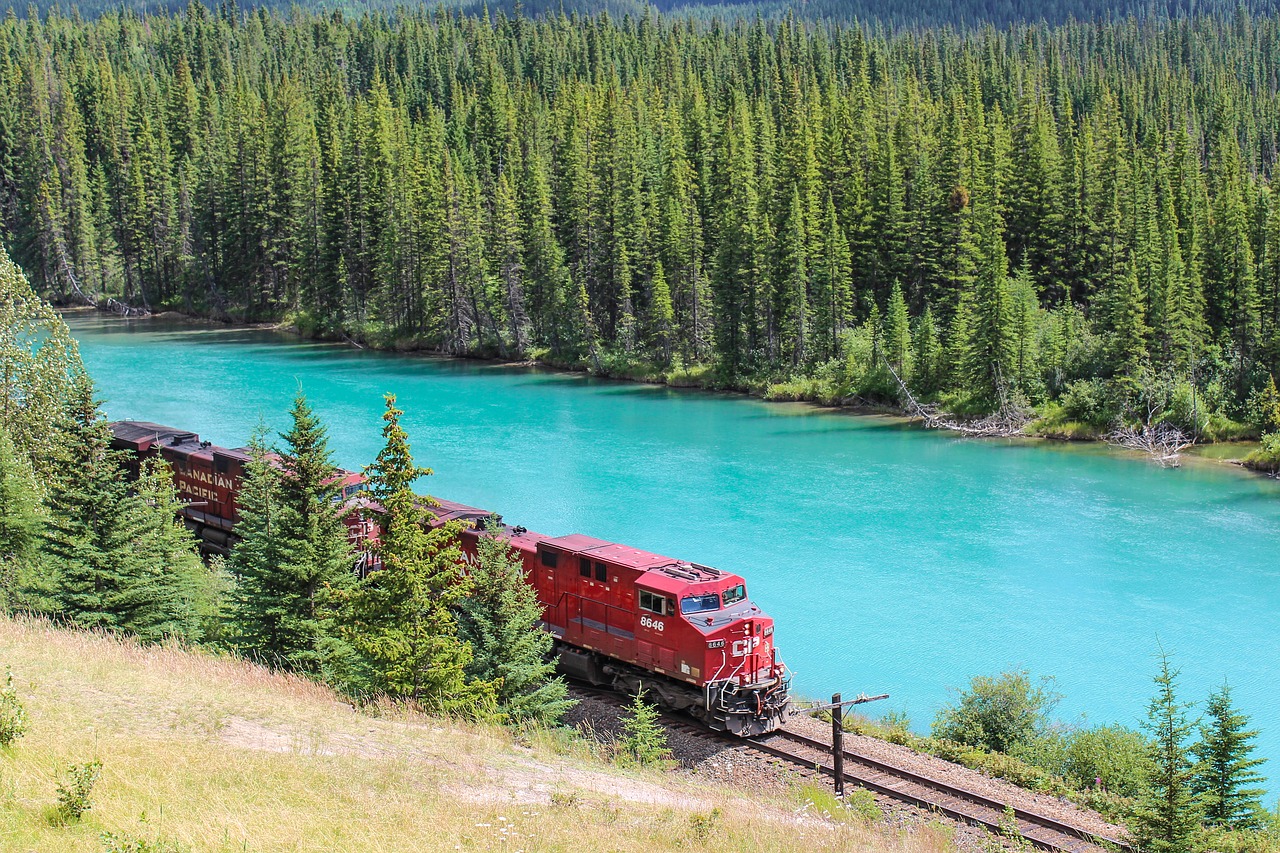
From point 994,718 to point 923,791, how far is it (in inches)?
196

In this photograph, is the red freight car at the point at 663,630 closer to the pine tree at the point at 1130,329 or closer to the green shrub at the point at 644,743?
the green shrub at the point at 644,743

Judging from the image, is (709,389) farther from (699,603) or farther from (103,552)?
(103,552)

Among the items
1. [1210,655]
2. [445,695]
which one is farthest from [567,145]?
[445,695]

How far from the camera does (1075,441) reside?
216ft

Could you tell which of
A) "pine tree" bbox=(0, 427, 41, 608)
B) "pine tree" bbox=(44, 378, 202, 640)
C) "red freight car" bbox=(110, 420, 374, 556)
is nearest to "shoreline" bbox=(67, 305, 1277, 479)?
"red freight car" bbox=(110, 420, 374, 556)

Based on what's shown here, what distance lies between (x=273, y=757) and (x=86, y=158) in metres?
145

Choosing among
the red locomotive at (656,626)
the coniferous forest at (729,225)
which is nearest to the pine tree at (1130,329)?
the coniferous forest at (729,225)

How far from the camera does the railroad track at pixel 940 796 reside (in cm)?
2162

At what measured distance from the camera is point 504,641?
24547mm

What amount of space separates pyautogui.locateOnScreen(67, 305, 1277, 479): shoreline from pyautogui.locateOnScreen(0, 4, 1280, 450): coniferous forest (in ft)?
3.00

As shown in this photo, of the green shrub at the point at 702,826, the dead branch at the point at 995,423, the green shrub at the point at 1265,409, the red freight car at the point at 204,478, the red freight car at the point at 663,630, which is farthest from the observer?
the dead branch at the point at 995,423

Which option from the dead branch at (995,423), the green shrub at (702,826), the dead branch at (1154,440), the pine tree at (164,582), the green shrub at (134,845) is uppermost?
the green shrub at (134,845)

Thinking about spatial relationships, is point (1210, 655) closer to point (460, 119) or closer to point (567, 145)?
point (567, 145)

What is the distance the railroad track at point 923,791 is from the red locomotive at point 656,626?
1.40 feet
